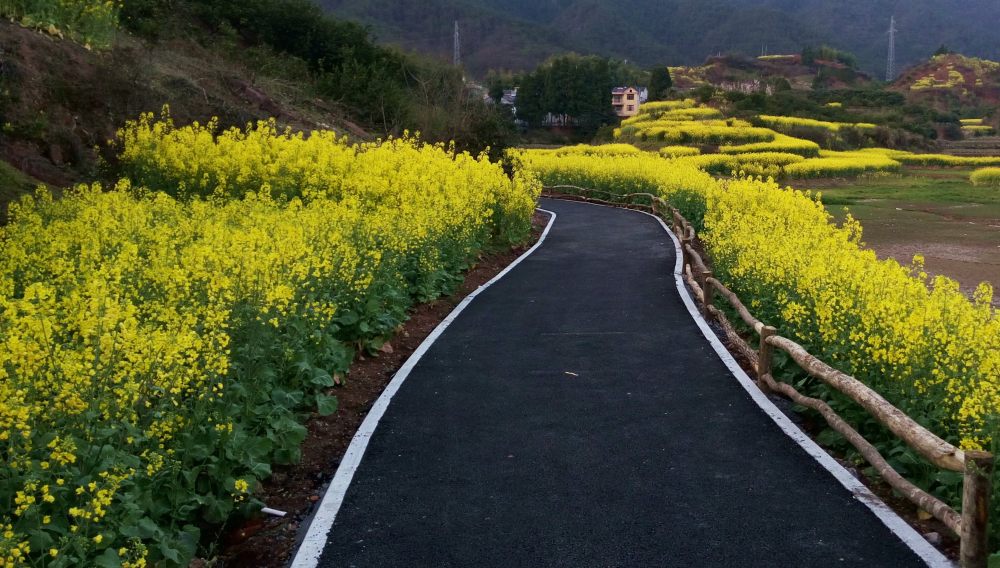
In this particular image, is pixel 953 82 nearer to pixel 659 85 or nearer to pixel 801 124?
pixel 659 85

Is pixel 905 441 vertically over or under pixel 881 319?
under

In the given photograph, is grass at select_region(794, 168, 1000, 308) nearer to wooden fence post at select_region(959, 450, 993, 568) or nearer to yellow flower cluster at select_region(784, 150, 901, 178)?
yellow flower cluster at select_region(784, 150, 901, 178)

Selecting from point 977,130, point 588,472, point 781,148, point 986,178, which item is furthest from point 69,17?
point 977,130

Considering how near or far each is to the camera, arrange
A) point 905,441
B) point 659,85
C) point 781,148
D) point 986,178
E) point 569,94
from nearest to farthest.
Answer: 1. point 905,441
2. point 986,178
3. point 781,148
4. point 569,94
5. point 659,85

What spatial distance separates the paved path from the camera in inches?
213

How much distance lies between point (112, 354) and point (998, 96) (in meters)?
165

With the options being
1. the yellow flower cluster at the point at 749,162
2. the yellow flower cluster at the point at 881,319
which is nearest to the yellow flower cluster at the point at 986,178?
the yellow flower cluster at the point at 749,162

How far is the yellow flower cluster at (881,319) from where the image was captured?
6453mm

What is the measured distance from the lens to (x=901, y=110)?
101m

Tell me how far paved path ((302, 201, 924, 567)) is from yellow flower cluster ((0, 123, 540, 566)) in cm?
108

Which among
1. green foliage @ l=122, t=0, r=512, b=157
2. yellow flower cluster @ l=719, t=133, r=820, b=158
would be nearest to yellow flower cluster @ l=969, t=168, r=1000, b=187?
yellow flower cluster @ l=719, t=133, r=820, b=158

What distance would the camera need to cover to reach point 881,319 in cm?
820

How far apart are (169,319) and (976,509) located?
547cm

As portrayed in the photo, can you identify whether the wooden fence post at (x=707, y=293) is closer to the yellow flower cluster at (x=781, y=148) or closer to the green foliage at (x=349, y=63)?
the green foliage at (x=349, y=63)
